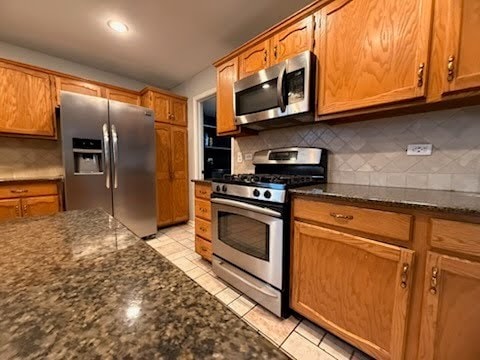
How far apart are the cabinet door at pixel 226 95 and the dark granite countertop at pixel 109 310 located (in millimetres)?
1809

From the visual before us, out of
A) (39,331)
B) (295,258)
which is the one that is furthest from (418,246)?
(39,331)

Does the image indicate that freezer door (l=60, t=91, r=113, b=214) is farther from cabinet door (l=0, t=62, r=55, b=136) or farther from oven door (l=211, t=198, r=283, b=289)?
oven door (l=211, t=198, r=283, b=289)

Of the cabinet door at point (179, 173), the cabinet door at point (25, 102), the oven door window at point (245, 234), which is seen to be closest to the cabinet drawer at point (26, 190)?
the cabinet door at point (25, 102)

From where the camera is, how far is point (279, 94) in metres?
1.60

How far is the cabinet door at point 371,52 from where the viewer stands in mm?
1135

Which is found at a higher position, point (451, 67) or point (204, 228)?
point (451, 67)

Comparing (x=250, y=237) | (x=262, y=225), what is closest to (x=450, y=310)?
(x=262, y=225)

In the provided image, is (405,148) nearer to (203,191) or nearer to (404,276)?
(404,276)

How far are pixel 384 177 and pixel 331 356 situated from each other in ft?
3.88

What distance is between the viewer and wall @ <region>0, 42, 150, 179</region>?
2.42 meters

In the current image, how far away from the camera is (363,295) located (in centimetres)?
111

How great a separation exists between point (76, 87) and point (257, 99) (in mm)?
2342

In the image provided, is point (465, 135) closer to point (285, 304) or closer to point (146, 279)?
point (285, 304)

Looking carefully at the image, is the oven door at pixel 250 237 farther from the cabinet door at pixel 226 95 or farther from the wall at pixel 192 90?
the wall at pixel 192 90
